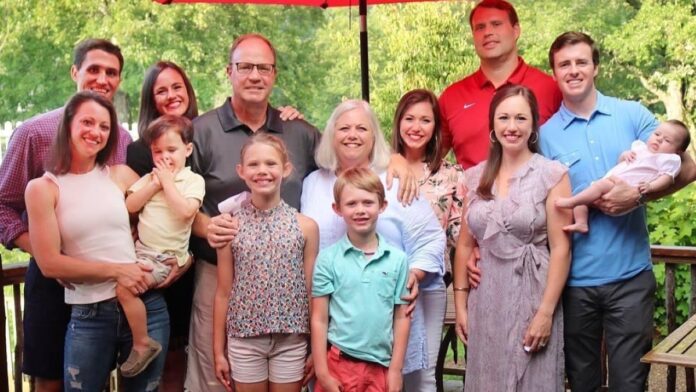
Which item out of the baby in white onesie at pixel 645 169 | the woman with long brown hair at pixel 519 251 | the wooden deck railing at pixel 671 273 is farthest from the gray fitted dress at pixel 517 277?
the wooden deck railing at pixel 671 273

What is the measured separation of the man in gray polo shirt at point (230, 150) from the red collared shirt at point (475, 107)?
2.03 feet

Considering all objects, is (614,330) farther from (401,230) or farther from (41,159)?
(41,159)

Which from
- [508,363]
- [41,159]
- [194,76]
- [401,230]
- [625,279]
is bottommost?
[508,363]

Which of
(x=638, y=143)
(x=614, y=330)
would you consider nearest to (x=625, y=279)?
(x=614, y=330)

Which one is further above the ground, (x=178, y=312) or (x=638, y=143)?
(x=638, y=143)

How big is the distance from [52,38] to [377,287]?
11056 millimetres

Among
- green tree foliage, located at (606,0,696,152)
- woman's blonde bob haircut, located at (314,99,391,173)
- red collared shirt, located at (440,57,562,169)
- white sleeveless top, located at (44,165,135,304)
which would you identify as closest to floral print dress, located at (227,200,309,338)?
woman's blonde bob haircut, located at (314,99,391,173)

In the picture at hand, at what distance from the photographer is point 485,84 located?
354 centimetres

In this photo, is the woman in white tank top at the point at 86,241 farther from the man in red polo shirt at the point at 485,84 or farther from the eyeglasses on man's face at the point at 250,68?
the man in red polo shirt at the point at 485,84

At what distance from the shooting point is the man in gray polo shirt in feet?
9.93

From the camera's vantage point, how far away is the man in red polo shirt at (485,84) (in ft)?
11.2

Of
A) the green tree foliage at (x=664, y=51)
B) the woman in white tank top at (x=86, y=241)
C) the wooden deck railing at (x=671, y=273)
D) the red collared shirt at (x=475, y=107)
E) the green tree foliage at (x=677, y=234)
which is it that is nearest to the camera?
the woman in white tank top at (x=86, y=241)

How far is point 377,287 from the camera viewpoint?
2.80 m

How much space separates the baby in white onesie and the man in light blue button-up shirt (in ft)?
0.30
